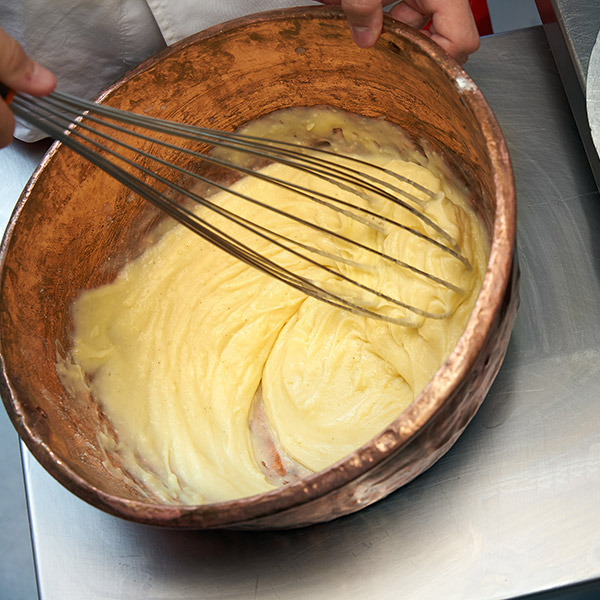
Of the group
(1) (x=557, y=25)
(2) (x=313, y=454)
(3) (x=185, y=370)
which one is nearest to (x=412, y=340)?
(2) (x=313, y=454)

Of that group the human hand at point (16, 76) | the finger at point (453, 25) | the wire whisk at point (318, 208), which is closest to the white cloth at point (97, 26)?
the wire whisk at point (318, 208)

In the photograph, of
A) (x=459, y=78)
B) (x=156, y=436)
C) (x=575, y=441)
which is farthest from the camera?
(x=156, y=436)

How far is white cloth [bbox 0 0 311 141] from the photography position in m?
0.97

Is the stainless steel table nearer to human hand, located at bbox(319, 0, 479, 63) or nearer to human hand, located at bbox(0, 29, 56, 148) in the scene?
human hand, located at bbox(319, 0, 479, 63)

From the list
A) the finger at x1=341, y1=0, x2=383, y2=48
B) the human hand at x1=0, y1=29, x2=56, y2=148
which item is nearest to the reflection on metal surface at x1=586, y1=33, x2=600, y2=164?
the finger at x1=341, y1=0, x2=383, y2=48

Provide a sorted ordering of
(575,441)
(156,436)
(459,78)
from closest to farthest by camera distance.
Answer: (459,78), (575,441), (156,436)

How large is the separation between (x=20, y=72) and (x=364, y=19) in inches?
13.7

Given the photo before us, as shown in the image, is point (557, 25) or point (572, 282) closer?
point (572, 282)

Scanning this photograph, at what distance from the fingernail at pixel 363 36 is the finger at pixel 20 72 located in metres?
0.33

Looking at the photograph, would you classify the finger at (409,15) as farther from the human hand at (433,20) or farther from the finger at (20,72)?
the finger at (20,72)

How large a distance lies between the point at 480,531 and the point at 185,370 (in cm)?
43

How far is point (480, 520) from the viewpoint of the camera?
0.76 m

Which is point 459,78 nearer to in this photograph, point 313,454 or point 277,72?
point 277,72

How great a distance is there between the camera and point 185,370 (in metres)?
0.94
